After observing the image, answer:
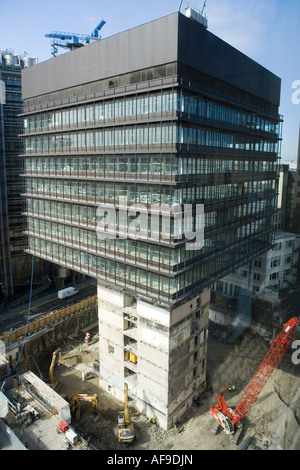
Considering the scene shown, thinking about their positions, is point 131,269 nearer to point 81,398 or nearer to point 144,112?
point 144,112

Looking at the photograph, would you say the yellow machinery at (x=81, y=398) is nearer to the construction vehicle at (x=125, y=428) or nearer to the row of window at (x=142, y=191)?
the construction vehicle at (x=125, y=428)

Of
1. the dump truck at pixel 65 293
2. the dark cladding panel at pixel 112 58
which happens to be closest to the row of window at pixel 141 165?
the dark cladding panel at pixel 112 58

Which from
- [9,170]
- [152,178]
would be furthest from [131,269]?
[9,170]

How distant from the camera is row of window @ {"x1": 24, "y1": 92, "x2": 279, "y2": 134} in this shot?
69.4 feet

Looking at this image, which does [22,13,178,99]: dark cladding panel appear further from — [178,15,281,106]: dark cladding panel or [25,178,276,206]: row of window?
[25,178,276,206]: row of window

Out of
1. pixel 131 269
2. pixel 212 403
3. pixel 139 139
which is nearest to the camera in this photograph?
pixel 139 139

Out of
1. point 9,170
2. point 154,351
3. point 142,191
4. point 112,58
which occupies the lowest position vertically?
point 154,351

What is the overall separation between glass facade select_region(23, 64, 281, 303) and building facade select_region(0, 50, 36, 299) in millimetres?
9789

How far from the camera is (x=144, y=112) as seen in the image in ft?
72.7

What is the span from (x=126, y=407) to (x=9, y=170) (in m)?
31.3

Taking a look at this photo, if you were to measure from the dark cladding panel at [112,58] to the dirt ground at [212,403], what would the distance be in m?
23.5

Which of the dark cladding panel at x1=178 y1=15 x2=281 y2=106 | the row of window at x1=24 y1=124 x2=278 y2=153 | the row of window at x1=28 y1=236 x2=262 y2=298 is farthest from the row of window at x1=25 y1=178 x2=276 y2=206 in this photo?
the dark cladding panel at x1=178 y1=15 x2=281 y2=106
